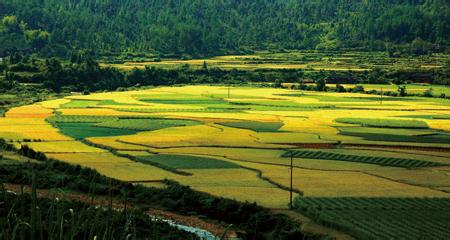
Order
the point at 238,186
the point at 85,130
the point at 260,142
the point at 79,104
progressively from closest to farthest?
the point at 238,186, the point at 260,142, the point at 85,130, the point at 79,104

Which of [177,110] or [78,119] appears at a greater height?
[78,119]

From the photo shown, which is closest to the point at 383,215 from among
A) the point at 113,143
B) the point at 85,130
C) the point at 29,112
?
the point at 113,143

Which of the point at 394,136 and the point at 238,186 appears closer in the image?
the point at 238,186

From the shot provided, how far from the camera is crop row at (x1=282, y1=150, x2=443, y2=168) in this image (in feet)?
164

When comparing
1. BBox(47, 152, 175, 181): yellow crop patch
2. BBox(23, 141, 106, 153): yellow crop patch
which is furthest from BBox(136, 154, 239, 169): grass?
BBox(23, 141, 106, 153): yellow crop patch

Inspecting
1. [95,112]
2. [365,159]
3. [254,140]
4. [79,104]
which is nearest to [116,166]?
[365,159]

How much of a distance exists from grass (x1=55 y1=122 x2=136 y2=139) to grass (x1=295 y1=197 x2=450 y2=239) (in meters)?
28.6

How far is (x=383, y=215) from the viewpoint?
3419 centimetres

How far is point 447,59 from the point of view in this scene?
15250 cm

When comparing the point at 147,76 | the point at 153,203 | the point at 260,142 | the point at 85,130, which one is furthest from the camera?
the point at 147,76

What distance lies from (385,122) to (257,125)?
11.3 metres

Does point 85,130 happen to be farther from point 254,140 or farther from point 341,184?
point 341,184

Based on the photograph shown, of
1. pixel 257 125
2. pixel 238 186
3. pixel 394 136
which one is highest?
pixel 238 186

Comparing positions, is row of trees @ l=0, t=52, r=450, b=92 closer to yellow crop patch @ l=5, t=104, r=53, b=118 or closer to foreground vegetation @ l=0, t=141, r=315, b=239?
yellow crop patch @ l=5, t=104, r=53, b=118
